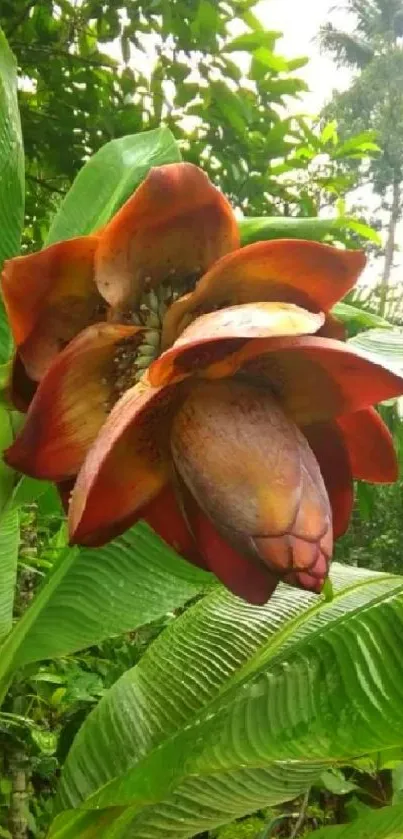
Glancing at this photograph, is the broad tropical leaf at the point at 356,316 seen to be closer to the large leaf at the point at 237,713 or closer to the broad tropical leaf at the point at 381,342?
the broad tropical leaf at the point at 381,342

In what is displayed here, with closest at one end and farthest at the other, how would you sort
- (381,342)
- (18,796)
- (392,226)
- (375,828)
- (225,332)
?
(225,332) → (381,342) → (375,828) → (18,796) → (392,226)

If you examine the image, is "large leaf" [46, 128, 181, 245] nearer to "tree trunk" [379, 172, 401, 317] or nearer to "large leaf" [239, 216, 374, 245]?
"large leaf" [239, 216, 374, 245]

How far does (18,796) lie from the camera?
0.98 m

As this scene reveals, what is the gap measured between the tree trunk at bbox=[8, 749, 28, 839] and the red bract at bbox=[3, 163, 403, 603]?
2.46ft

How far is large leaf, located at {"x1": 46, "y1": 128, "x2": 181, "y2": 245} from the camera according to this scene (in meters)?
0.52

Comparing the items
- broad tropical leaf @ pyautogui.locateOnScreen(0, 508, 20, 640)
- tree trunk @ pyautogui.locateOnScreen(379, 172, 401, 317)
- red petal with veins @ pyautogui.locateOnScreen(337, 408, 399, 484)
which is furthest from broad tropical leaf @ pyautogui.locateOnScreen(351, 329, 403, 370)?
tree trunk @ pyautogui.locateOnScreen(379, 172, 401, 317)

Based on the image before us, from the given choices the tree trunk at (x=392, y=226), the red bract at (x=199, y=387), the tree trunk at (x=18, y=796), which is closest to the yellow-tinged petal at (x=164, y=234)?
the red bract at (x=199, y=387)

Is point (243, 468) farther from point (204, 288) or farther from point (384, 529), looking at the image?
point (384, 529)

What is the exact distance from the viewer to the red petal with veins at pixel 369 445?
31 centimetres

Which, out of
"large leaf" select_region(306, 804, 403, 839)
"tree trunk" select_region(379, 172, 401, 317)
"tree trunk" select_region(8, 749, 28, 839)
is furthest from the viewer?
"tree trunk" select_region(379, 172, 401, 317)

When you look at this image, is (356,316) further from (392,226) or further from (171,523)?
(392,226)

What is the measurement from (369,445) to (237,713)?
10.6 inches

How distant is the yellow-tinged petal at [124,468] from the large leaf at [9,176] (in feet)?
0.69

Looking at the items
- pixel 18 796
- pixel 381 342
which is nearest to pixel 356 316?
pixel 381 342
